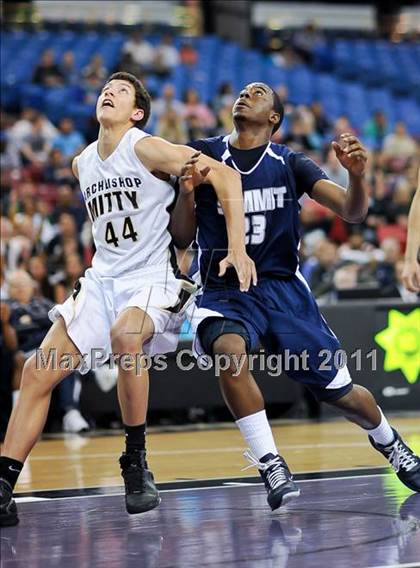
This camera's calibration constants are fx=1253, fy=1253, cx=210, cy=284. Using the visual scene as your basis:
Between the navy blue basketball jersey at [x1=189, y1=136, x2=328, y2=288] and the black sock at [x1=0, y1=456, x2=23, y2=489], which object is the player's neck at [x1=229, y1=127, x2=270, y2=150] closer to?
the navy blue basketball jersey at [x1=189, y1=136, x2=328, y2=288]

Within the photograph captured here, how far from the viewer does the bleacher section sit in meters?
17.9

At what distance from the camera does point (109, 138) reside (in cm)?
602

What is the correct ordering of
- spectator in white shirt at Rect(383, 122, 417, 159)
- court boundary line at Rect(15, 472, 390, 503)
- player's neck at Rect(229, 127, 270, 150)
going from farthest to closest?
spectator in white shirt at Rect(383, 122, 417, 159), court boundary line at Rect(15, 472, 390, 503), player's neck at Rect(229, 127, 270, 150)

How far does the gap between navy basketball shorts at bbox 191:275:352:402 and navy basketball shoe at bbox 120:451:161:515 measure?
2.04ft

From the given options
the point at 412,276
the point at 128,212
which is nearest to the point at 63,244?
the point at 128,212

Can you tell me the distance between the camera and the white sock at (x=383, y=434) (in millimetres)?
6363

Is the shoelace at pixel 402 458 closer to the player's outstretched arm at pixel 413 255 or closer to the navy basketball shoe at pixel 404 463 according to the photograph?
the navy basketball shoe at pixel 404 463

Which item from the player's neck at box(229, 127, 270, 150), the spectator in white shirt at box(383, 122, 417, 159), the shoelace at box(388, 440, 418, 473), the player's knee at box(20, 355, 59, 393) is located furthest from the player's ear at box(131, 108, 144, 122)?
the spectator in white shirt at box(383, 122, 417, 159)

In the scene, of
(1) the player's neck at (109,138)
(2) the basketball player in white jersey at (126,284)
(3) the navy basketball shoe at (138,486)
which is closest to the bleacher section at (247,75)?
(1) the player's neck at (109,138)

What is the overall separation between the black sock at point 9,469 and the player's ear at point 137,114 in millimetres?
1759

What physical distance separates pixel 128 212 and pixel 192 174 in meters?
0.43

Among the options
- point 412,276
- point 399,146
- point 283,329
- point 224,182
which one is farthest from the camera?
point 399,146

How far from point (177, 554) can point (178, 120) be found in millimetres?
11603

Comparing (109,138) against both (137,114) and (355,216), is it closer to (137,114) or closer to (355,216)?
(137,114)
